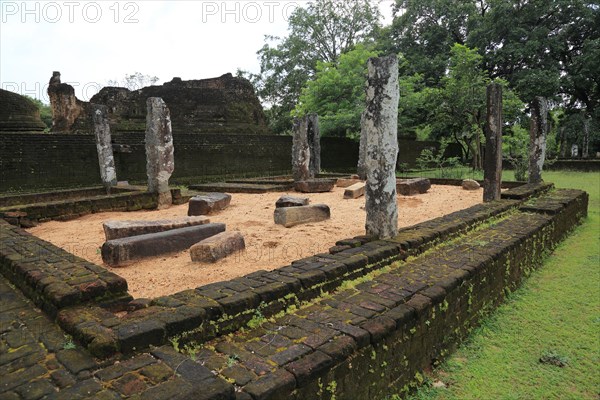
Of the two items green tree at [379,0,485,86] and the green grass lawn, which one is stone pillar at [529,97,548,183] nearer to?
the green grass lawn

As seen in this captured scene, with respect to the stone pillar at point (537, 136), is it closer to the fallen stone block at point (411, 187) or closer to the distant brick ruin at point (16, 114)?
the fallen stone block at point (411, 187)

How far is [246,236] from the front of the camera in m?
4.93

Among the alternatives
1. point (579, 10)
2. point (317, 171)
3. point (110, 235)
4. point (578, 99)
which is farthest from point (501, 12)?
point (110, 235)

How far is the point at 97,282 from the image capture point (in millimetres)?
2625

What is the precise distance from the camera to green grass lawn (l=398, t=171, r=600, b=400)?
2.39m

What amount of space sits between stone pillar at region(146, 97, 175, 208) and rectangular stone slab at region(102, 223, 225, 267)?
3459 mm

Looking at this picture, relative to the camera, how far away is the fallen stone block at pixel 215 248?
12.6ft

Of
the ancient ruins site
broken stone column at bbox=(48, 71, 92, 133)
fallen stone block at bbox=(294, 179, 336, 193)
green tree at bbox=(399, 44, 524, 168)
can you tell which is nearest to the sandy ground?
the ancient ruins site

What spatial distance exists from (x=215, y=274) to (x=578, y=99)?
86.5ft

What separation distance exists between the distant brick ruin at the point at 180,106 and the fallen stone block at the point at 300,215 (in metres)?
11.0

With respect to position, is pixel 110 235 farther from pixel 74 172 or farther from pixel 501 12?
pixel 501 12

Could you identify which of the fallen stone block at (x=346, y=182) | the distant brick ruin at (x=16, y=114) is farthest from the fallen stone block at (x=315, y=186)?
the distant brick ruin at (x=16, y=114)

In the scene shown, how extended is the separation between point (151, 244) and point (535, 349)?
358 centimetres

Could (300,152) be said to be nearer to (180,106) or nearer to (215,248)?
(215,248)
